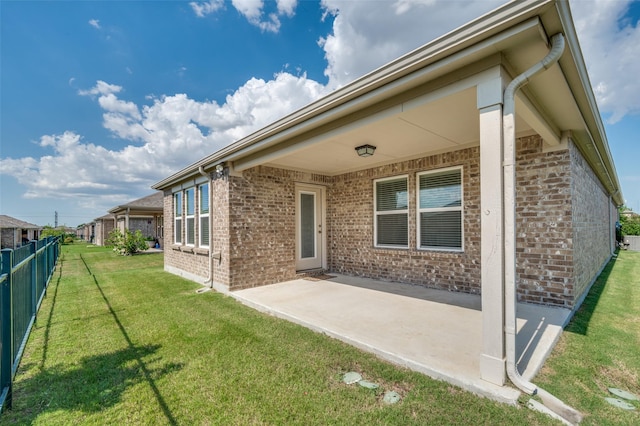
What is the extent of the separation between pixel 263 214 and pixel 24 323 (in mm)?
4082

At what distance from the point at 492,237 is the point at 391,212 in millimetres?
4394

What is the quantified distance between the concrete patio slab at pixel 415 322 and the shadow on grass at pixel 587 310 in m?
0.15

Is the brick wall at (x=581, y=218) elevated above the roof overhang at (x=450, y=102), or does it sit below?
below

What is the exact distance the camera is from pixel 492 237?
2.36 meters

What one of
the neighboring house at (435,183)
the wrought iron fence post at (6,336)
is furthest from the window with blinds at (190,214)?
the wrought iron fence post at (6,336)

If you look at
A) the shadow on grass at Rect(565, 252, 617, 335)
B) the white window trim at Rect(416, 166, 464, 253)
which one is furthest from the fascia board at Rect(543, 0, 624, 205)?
the shadow on grass at Rect(565, 252, 617, 335)

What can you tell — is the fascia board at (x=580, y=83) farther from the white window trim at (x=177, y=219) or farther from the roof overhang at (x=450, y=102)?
the white window trim at (x=177, y=219)

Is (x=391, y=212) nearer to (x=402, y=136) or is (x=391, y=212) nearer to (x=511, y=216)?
(x=402, y=136)

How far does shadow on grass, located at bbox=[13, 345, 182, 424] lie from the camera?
2332mm

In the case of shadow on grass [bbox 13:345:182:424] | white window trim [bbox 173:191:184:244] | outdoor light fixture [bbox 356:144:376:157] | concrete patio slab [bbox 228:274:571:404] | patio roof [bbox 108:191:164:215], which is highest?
outdoor light fixture [bbox 356:144:376:157]

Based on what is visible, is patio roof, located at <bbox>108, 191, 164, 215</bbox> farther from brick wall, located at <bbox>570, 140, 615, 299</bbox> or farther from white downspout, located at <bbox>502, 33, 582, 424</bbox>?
brick wall, located at <bbox>570, 140, 615, 299</bbox>

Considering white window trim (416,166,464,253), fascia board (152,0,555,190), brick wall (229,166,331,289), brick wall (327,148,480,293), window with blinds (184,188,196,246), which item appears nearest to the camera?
fascia board (152,0,555,190)

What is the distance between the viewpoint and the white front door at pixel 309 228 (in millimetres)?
7523

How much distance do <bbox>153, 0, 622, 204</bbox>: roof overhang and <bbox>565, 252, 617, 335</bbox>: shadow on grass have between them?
266 centimetres
